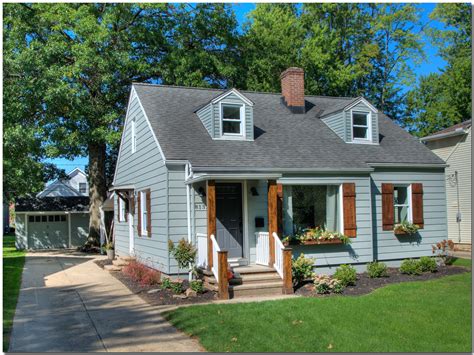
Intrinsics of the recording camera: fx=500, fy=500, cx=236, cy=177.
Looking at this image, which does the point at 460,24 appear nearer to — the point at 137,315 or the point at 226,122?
the point at 226,122

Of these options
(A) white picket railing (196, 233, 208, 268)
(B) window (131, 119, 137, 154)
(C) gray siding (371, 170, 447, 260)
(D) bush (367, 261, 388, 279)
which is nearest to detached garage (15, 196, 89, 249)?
(B) window (131, 119, 137, 154)

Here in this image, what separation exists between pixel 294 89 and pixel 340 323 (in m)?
10.6

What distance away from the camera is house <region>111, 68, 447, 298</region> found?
12453 mm

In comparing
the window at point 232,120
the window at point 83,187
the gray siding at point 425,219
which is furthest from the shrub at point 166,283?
the window at point 83,187

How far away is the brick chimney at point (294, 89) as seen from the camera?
17.2 m

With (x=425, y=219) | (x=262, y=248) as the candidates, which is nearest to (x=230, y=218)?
(x=262, y=248)

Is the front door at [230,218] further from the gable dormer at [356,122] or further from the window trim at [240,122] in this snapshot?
the gable dormer at [356,122]

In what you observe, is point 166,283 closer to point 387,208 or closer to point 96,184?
point 387,208

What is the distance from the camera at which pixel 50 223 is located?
1176 inches

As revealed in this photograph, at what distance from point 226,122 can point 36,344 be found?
8634mm

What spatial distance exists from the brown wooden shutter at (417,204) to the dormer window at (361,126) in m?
2.17

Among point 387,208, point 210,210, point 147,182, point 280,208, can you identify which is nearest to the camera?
point 210,210

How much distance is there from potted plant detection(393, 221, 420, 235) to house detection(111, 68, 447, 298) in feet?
0.66

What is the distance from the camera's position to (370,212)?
14.4m
